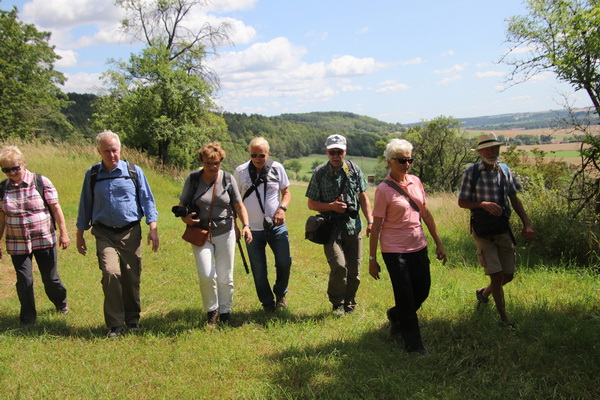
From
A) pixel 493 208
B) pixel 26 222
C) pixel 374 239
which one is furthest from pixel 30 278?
pixel 493 208

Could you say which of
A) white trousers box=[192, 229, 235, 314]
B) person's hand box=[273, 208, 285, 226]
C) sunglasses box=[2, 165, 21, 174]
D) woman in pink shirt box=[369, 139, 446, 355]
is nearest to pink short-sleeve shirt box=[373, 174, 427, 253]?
woman in pink shirt box=[369, 139, 446, 355]

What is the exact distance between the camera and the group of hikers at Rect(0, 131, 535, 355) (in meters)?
4.09

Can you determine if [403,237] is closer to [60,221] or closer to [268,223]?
[268,223]

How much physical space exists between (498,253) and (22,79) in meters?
33.9

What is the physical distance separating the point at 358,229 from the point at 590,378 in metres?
2.40

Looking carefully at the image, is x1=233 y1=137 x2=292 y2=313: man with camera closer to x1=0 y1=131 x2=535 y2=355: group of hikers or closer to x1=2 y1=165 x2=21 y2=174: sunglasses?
x1=0 y1=131 x2=535 y2=355: group of hikers

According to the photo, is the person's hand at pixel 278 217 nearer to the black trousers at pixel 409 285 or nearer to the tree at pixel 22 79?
the black trousers at pixel 409 285

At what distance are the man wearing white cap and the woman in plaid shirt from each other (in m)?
4.31

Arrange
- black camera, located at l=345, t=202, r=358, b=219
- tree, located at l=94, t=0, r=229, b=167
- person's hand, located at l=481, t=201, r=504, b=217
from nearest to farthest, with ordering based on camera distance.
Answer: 1. person's hand, located at l=481, t=201, r=504, b=217
2. black camera, located at l=345, t=202, r=358, b=219
3. tree, located at l=94, t=0, r=229, b=167

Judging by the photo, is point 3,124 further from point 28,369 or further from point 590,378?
point 590,378

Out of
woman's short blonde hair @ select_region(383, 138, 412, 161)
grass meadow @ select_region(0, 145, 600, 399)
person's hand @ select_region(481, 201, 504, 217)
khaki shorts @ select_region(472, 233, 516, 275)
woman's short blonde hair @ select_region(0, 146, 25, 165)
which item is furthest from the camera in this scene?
woman's short blonde hair @ select_region(0, 146, 25, 165)

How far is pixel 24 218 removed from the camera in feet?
15.2

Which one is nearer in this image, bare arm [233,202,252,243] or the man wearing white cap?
the man wearing white cap

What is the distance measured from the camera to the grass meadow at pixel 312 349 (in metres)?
3.30
